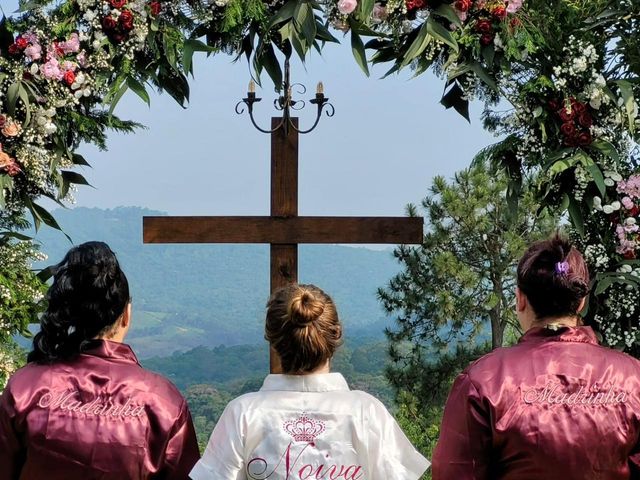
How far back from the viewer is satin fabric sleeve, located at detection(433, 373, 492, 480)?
285cm

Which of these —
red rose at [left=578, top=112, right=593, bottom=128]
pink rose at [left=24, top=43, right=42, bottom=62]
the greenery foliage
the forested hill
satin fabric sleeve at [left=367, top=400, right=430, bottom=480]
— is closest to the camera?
satin fabric sleeve at [left=367, top=400, right=430, bottom=480]

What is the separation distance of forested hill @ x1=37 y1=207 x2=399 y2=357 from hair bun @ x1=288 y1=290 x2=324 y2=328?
6965 cm

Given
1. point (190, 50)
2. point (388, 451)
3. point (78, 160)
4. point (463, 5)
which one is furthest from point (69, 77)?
point (388, 451)

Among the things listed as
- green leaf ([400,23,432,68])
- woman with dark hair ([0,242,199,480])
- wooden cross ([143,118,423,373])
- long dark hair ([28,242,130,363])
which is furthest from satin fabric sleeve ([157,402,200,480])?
green leaf ([400,23,432,68])

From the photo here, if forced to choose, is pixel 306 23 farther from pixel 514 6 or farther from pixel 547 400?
pixel 547 400

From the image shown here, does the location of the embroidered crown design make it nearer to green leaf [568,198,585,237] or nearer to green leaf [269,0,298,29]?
green leaf [269,0,298,29]

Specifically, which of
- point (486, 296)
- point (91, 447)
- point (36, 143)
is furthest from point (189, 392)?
point (91, 447)

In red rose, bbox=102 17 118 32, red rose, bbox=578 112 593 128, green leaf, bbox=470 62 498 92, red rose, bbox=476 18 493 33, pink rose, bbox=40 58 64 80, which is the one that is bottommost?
red rose, bbox=578 112 593 128

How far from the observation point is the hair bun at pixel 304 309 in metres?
2.77

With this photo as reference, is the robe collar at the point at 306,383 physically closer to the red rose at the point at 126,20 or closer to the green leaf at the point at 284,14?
the green leaf at the point at 284,14

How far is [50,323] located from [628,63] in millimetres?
3774

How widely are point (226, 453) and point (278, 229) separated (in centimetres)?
260

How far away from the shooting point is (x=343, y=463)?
2863 mm

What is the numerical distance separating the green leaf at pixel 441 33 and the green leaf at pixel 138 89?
1.52 m
